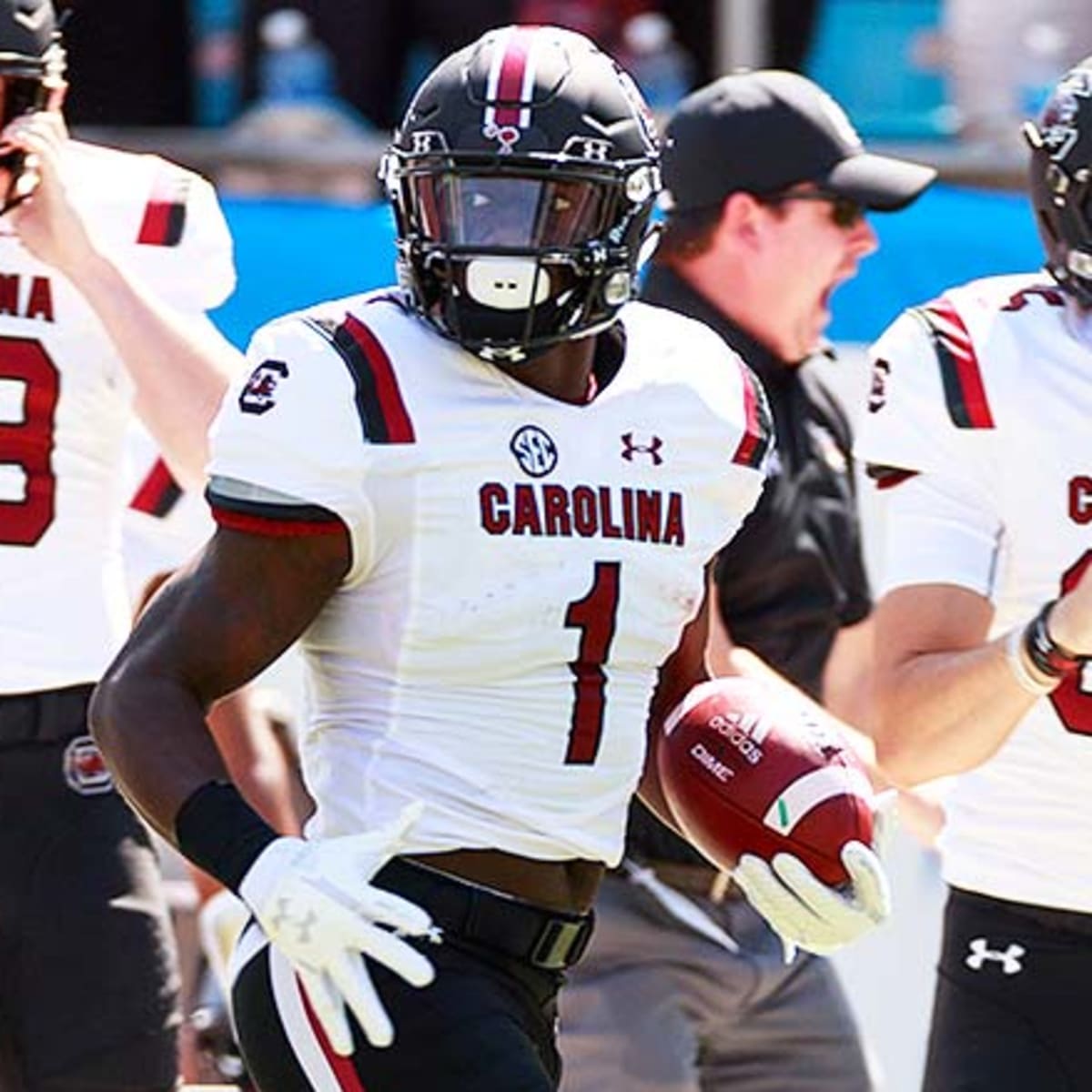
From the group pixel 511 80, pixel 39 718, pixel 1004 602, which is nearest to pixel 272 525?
pixel 511 80

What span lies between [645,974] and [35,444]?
46.8 inches

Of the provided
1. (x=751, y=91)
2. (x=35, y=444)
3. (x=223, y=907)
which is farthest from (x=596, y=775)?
(x=223, y=907)

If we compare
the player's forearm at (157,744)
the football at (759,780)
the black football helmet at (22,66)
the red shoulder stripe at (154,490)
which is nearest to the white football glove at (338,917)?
the player's forearm at (157,744)

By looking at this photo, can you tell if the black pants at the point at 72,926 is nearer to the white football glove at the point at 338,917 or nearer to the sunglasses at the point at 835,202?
the white football glove at the point at 338,917

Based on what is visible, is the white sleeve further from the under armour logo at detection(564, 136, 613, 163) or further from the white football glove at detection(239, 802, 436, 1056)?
the white football glove at detection(239, 802, 436, 1056)

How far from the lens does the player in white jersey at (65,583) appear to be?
13.1ft

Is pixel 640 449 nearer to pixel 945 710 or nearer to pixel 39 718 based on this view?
pixel 945 710

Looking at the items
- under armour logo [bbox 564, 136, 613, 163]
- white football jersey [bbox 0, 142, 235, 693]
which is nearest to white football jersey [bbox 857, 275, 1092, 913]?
under armour logo [bbox 564, 136, 613, 163]

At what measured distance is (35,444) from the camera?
4066 mm

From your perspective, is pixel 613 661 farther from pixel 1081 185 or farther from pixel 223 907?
pixel 223 907

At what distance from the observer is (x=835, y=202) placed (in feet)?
16.0

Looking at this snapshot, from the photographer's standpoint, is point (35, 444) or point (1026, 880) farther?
point (35, 444)

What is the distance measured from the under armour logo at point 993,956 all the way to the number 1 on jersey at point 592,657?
0.56 metres

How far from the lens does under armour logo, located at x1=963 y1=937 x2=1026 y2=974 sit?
11.7 feet
